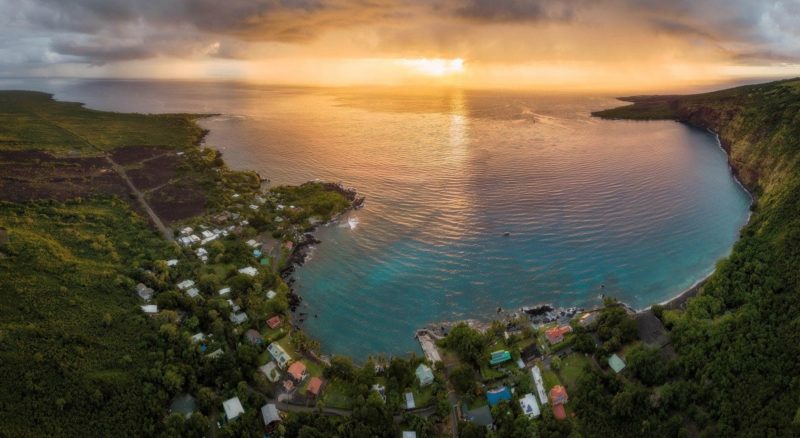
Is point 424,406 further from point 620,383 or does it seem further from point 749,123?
point 749,123

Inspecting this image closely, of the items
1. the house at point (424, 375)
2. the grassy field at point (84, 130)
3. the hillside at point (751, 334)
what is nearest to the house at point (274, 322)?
the house at point (424, 375)

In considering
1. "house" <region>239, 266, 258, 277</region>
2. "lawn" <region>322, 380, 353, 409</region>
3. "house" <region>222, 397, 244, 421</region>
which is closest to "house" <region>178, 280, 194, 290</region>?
"house" <region>239, 266, 258, 277</region>

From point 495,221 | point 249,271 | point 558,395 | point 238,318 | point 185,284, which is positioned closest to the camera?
point 558,395

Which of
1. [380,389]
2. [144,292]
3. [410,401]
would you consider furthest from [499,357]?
[144,292]

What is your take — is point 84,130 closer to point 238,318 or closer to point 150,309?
point 150,309

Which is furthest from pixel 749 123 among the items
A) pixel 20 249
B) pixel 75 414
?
pixel 20 249

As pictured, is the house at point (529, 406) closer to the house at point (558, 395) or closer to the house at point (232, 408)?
the house at point (558, 395)

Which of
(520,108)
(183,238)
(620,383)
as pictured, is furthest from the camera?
(520,108)
